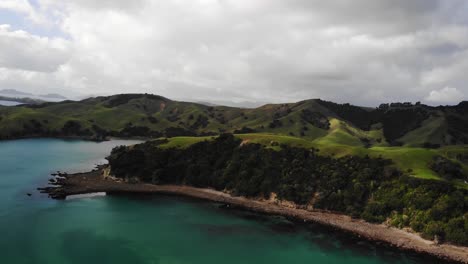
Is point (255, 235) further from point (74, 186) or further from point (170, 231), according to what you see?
point (74, 186)

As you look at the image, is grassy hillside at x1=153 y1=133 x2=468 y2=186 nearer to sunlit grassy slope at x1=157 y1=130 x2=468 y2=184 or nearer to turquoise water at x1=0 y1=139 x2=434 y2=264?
sunlit grassy slope at x1=157 y1=130 x2=468 y2=184

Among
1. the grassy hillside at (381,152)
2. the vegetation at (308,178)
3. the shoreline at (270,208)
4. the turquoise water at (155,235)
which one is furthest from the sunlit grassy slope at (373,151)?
the turquoise water at (155,235)

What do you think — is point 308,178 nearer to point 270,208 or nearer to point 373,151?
point 270,208

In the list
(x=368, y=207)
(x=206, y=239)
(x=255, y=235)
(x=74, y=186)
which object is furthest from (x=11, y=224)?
(x=368, y=207)

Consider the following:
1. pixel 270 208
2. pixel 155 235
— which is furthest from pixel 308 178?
pixel 155 235

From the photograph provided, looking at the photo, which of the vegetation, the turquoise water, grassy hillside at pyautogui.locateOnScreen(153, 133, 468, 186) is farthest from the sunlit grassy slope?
the turquoise water
